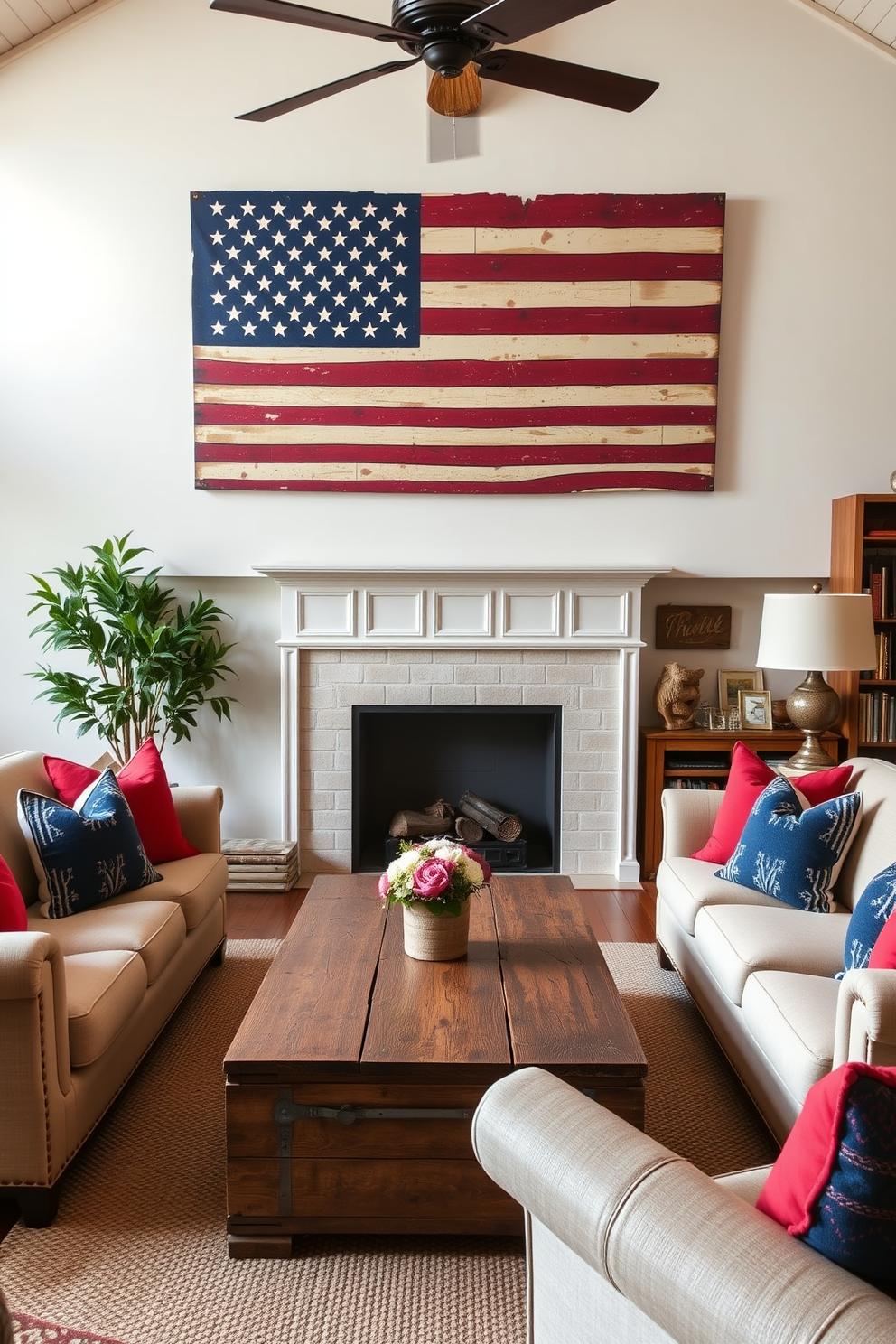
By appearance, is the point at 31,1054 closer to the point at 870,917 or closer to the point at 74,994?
the point at 74,994

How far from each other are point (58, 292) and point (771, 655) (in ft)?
12.0

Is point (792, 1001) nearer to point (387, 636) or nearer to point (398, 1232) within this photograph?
point (398, 1232)

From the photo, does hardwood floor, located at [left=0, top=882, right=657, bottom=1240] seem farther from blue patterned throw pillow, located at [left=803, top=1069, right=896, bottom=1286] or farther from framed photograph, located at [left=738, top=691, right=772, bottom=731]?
blue patterned throw pillow, located at [left=803, top=1069, right=896, bottom=1286]

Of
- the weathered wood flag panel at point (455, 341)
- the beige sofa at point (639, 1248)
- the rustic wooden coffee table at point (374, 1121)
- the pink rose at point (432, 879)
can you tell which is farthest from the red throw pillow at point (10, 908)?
the weathered wood flag panel at point (455, 341)

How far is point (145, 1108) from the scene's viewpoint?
2684 millimetres

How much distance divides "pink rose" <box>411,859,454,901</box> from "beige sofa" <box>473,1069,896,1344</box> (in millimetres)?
939

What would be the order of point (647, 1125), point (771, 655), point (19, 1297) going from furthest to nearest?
point (771, 655), point (647, 1125), point (19, 1297)

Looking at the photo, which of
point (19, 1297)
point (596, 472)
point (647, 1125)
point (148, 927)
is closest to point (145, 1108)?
point (148, 927)

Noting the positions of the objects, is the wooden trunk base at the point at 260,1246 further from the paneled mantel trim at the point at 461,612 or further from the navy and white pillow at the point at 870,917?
the paneled mantel trim at the point at 461,612

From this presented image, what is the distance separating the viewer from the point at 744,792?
329 cm

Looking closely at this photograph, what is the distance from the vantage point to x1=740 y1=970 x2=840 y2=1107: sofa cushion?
6.77 feet

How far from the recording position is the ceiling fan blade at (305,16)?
84.3 inches

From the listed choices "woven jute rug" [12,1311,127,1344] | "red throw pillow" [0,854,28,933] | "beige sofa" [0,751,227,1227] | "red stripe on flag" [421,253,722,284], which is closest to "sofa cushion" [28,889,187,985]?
"beige sofa" [0,751,227,1227]

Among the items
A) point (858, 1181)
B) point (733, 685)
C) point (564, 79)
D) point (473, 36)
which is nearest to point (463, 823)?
point (733, 685)
